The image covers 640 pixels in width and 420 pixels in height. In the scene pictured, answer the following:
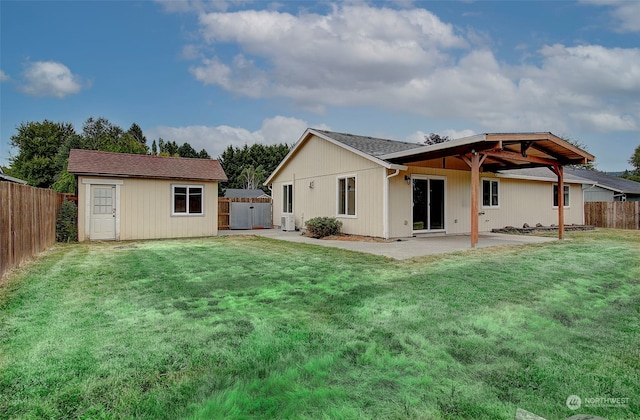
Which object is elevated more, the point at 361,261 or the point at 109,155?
the point at 109,155

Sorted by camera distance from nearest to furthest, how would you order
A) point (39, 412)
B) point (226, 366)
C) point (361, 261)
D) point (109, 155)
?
1. point (39, 412)
2. point (226, 366)
3. point (361, 261)
4. point (109, 155)

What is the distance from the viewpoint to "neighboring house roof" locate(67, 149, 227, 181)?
38.1 feet

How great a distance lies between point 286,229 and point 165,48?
372 inches

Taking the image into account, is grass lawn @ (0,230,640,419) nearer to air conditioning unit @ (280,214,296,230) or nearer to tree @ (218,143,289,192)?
air conditioning unit @ (280,214,296,230)

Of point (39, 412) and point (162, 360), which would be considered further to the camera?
point (162, 360)

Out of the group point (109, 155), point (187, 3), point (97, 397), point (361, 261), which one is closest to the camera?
point (97, 397)

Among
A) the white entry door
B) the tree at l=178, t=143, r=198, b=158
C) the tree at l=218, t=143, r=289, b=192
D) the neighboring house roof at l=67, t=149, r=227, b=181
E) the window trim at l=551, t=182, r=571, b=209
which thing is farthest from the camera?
the tree at l=218, t=143, r=289, b=192

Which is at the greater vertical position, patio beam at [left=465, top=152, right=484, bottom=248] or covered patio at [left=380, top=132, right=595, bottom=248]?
covered patio at [left=380, top=132, right=595, bottom=248]

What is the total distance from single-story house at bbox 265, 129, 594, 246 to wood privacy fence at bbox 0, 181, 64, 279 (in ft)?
28.7

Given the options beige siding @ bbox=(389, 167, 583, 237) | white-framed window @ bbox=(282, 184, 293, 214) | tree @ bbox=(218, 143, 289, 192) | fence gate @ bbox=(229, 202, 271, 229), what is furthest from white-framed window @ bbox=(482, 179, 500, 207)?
tree @ bbox=(218, 143, 289, 192)

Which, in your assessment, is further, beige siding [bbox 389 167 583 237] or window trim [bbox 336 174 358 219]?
window trim [bbox 336 174 358 219]

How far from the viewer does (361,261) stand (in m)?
7.17

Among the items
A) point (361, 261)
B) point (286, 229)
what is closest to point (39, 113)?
point (286, 229)

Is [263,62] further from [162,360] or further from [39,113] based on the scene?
[39,113]
